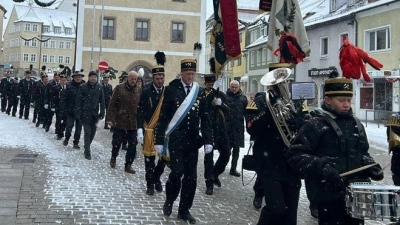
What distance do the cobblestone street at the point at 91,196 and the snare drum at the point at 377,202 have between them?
281cm

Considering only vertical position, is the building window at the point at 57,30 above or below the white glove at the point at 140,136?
above

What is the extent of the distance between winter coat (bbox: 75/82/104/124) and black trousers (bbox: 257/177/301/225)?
6845 millimetres

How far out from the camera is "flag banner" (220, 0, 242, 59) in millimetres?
8070

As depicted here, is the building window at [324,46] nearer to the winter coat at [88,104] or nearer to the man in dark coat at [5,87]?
the man in dark coat at [5,87]

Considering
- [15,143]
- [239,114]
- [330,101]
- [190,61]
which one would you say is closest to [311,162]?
[330,101]

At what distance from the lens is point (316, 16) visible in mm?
37281

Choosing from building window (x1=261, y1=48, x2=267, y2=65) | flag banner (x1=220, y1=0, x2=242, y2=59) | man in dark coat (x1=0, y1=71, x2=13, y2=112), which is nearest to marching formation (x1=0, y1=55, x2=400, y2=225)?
flag banner (x1=220, y1=0, x2=242, y2=59)

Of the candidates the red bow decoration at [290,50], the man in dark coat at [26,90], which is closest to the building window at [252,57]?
the man in dark coat at [26,90]

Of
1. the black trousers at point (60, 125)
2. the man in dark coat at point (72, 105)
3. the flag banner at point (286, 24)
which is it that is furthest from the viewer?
the black trousers at point (60, 125)

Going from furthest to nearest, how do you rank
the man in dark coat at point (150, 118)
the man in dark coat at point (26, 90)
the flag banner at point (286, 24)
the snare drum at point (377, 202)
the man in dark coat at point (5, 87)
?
the man in dark coat at point (5, 87) < the man in dark coat at point (26, 90) < the man in dark coat at point (150, 118) < the flag banner at point (286, 24) < the snare drum at point (377, 202)

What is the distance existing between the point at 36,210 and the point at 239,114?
4460 millimetres

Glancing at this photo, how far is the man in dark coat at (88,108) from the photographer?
432 inches

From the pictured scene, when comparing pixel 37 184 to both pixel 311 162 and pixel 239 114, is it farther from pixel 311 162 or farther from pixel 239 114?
pixel 311 162

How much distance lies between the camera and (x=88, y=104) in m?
11.0
